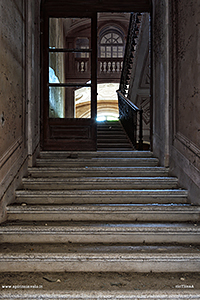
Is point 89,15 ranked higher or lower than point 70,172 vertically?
higher

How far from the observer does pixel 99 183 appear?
290cm

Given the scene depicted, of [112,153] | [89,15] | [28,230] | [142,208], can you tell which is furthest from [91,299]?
[89,15]

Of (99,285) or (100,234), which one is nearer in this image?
(99,285)

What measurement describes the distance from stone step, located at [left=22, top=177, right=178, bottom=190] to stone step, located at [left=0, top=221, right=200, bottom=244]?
759 mm

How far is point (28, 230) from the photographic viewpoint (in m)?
2.12

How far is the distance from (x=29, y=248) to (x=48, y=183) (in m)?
0.98

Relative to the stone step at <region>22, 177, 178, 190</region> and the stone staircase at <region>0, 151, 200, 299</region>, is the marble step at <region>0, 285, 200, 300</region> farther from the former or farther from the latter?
the stone step at <region>22, 177, 178, 190</region>

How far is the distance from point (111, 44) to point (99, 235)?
11.8 metres

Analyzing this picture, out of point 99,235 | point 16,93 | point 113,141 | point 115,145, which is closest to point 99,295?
point 99,235

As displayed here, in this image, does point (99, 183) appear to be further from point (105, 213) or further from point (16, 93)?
point (16, 93)

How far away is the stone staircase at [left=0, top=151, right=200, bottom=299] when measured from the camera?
5.70 ft

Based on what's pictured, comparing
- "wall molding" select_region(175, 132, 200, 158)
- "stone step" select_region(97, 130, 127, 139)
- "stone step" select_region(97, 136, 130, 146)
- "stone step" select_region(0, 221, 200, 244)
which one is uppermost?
"stone step" select_region(97, 130, 127, 139)

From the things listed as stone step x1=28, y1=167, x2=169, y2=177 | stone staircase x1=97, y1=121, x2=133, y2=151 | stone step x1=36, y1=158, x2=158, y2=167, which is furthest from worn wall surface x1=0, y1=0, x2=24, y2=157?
stone staircase x1=97, y1=121, x2=133, y2=151

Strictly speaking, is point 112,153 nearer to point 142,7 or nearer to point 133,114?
point 133,114
